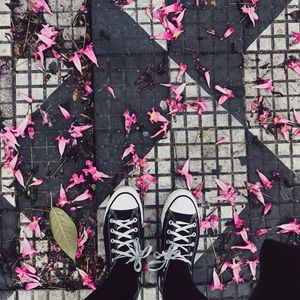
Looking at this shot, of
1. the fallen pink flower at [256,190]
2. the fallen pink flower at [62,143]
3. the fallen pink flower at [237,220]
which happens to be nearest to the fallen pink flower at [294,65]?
the fallen pink flower at [256,190]

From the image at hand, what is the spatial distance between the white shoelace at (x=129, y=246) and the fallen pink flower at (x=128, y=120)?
21.1 inches

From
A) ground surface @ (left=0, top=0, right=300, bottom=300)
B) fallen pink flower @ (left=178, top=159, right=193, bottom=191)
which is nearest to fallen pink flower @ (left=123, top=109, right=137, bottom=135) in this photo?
ground surface @ (left=0, top=0, right=300, bottom=300)

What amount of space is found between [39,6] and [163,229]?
1496 mm

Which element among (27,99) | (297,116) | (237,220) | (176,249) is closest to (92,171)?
(27,99)

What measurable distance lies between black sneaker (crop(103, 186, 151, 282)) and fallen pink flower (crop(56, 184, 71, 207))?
9.6 inches

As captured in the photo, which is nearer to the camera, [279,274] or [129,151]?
[279,274]

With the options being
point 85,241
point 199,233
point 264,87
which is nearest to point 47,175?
point 85,241

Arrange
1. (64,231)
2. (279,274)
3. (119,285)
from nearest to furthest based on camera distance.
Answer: (279,274) < (119,285) < (64,231)

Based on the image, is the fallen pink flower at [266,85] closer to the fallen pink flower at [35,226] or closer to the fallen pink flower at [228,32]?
the fallen pink flower at [228,32]

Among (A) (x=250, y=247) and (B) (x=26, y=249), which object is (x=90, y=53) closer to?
(B) (x=26, y=249)

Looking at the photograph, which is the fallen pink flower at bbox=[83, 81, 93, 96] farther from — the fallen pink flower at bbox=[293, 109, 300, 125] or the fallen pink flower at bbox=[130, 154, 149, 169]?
the fallen pink flower at bbox=[293, 109, 300, 125]

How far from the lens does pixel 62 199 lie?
2.97m

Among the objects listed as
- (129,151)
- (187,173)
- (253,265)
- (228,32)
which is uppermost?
Answer: (228,32)

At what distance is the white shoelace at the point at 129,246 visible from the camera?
2.91m
